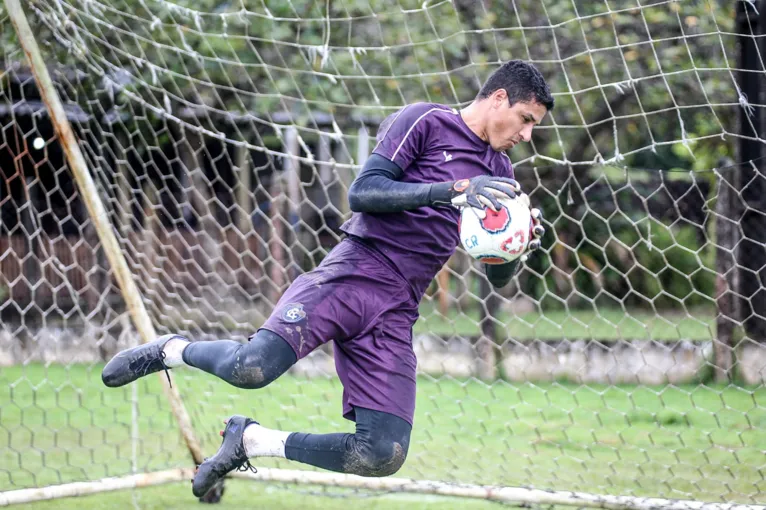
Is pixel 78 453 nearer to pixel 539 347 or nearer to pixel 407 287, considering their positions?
pixel 407 287

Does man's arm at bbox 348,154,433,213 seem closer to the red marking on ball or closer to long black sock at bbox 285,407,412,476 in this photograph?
the red marking on ball

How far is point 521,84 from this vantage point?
3508 mm

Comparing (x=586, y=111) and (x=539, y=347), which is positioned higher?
(x=586, y=111)

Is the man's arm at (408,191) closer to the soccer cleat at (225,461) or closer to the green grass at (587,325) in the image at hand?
the soccer cleat at (225,461)

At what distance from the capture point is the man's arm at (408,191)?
10.2ft

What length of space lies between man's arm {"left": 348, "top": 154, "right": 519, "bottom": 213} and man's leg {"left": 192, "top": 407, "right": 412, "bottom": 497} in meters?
0.86

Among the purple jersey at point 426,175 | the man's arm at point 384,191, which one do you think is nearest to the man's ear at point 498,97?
the purple jersey at point 426,175

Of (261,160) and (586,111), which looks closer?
(586,111)

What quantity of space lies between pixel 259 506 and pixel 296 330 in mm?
1629

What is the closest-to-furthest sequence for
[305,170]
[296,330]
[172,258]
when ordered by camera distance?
[296,330] → [172,258] → [305,170]

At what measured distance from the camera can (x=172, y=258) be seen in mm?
10648

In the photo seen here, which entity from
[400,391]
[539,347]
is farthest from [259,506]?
[539,347]

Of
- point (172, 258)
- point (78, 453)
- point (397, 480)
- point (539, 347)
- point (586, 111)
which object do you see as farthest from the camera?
point (172, 258)

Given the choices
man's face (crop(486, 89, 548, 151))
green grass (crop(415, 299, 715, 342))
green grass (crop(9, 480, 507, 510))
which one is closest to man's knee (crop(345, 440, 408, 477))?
green grass (crop(9, 480, 507, 510))
